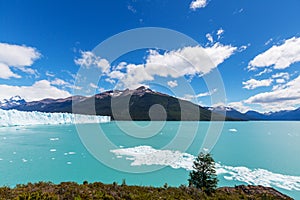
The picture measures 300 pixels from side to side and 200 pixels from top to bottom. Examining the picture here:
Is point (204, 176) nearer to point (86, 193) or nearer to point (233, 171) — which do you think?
point (86, 193)

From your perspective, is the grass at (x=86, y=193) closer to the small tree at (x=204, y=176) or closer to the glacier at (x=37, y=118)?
the small tree at (x=204, y=176)

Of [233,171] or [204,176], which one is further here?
[233,171]

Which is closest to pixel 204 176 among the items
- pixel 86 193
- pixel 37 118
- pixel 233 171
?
pixel 86 193

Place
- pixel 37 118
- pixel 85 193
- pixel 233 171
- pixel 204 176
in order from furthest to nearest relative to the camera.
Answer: pixel 37 118, pixel 233 171, pixel 204 176, pixel 85 193

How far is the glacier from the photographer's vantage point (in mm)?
45812

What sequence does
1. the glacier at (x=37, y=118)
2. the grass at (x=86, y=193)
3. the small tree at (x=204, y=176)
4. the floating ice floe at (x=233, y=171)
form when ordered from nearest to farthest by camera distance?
the grass at (x=86, y=193) < the small tree at (x=204, y=176) < the floating ice floe at (x=233, y=171) < the glacier at (x=37, y=118)

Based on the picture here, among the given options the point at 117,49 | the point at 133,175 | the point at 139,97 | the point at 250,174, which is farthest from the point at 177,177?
the point at 139,97

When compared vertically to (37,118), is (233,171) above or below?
below

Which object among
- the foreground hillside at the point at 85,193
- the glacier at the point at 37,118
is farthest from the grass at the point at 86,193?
the glacier at the point at 37,118

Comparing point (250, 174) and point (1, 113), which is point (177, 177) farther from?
point (1, 113)

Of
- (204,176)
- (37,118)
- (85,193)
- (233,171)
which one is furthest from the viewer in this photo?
(37,118)

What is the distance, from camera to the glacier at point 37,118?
4581 centimetres

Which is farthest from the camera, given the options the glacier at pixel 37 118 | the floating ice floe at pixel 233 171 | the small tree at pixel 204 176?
the glacier at pixel 37 118

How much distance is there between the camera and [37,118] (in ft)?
179
